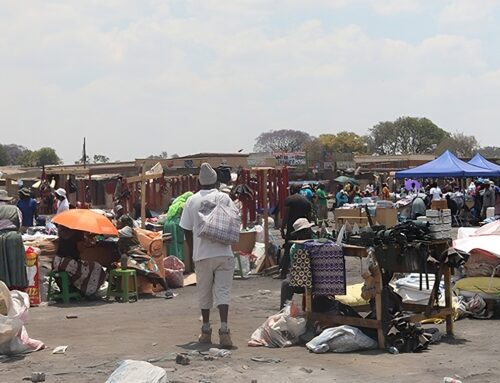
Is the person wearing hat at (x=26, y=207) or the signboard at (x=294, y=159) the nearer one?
the person wearing hat at (x=26, y=207)

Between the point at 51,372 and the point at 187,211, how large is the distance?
222 cm

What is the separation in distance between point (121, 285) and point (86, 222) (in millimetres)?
1336

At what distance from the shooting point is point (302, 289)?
8867 mm

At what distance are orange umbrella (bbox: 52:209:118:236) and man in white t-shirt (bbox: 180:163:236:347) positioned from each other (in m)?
3.13

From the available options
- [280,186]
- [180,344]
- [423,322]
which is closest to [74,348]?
[180,344]

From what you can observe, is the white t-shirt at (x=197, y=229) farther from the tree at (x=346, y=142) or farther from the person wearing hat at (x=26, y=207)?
the tree at (x=346, y=142)

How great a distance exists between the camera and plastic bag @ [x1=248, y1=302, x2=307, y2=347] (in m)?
8.13

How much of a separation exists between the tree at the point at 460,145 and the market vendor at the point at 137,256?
7171cm

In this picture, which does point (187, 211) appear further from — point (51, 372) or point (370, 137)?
point (370, 137)

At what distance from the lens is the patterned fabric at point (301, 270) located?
27.2 ft

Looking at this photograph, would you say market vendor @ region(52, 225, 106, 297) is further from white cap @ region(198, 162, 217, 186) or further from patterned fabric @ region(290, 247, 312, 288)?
patterned fabric @ region(290, 247, 312, 288)

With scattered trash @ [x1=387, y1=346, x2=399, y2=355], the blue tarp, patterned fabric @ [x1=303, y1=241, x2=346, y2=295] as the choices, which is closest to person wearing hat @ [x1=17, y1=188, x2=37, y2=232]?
patterned fabric @ [x1=303, y1=241, x2=346, y2=295]

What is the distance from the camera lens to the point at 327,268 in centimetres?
827

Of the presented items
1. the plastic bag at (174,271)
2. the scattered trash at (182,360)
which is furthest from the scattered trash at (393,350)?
the plastic bag at (174,271)
